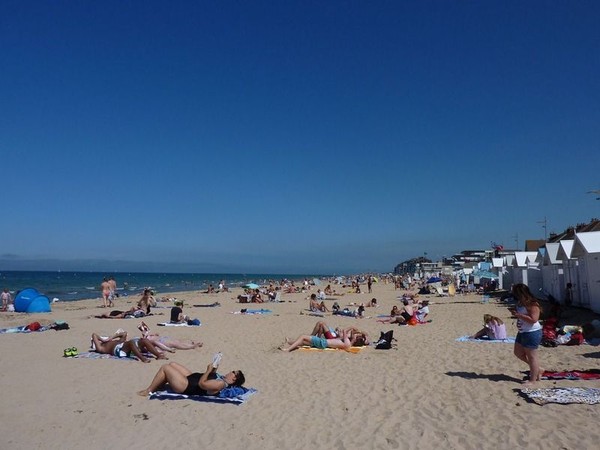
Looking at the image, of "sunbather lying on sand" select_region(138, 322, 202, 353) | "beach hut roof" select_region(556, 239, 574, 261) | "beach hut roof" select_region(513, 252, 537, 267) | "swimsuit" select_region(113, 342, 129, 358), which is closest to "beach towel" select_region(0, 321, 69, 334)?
"sunbather lying on sand" select_region(138, 322, 202, 353)

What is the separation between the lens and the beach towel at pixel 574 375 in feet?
22.0

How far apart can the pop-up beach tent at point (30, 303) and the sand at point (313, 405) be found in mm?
12576

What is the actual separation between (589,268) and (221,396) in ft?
44.9

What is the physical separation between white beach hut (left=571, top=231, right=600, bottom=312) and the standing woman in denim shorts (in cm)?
978

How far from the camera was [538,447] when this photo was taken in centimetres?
445

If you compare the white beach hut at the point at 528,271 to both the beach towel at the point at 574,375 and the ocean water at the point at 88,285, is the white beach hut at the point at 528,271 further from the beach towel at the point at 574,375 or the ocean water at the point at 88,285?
the ocean water at the point at 88,285

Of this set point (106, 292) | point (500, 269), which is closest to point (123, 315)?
point (106, 292)

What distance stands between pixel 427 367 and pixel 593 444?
378 cm

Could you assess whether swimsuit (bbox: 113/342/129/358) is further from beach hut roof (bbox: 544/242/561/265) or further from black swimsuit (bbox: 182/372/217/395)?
beach hut roof (bbox: 544/242/561/265)

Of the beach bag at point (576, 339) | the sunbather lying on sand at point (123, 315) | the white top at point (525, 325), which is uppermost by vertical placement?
the white top at point (525, 325)

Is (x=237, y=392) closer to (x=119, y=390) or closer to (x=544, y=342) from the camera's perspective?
(x=119, y=390)

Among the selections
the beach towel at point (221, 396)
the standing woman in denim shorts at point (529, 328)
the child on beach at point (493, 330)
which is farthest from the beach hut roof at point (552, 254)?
the beach towel at point (221, 396)

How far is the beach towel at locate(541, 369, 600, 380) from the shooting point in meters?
6.71

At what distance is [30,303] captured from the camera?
2169cm
